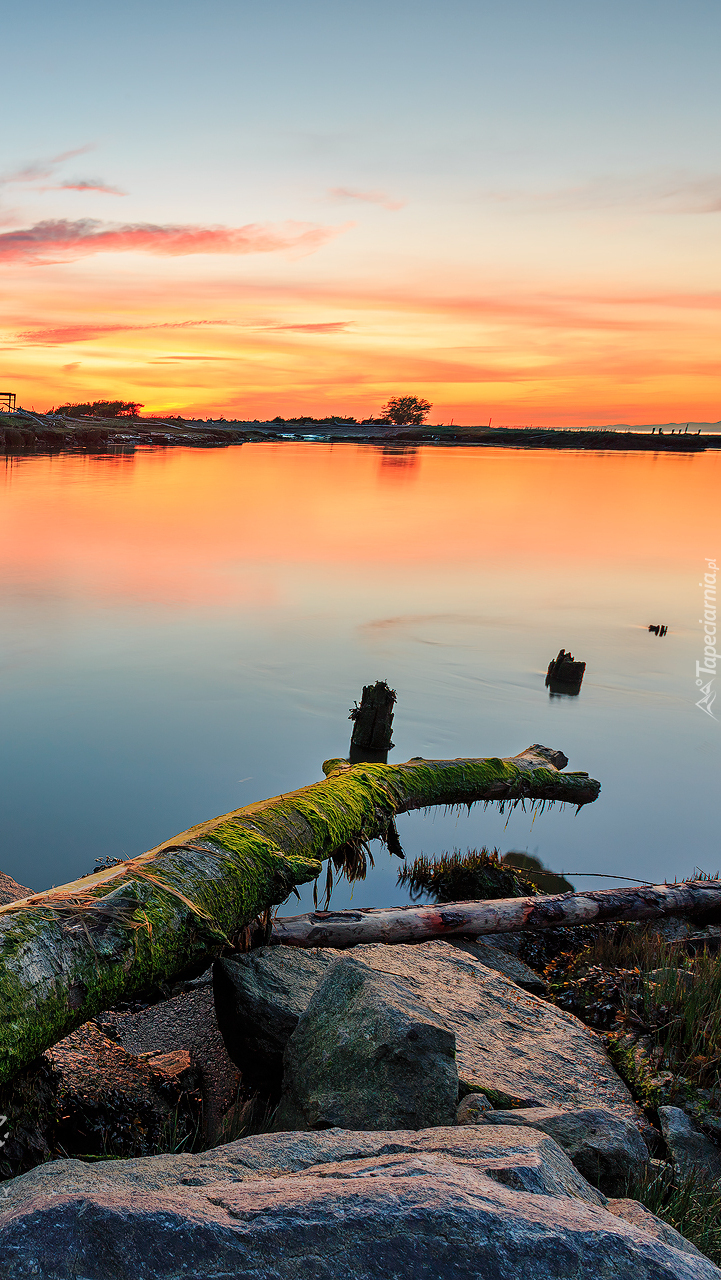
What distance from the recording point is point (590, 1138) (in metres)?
3.93

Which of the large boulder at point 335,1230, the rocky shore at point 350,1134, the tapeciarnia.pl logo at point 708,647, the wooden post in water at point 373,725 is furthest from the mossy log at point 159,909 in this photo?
the tapeciarnia.pl logo at point 708,647

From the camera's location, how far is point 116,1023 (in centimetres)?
578

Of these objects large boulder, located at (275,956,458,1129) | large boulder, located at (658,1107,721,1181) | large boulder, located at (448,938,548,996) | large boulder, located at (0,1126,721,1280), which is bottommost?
large boulder, located at (448,938,548,996)

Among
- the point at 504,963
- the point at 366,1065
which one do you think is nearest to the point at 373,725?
the point at 504,963

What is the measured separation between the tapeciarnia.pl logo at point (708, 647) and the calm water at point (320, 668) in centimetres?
30

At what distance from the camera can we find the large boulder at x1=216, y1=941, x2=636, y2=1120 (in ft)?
15.3

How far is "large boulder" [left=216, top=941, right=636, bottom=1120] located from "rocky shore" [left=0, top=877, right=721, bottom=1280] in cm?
2

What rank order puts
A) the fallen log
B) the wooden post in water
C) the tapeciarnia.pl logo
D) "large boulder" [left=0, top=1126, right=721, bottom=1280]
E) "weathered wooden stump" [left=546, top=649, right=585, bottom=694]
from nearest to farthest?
"large boulder" [left=0, top=1126, right=721, bottom=1280] < the fallen log < the wooden post in water < "weathered wooden stump" [left=546, top=649, right=585, bottom=694] < the tapeciarnia.pl logo

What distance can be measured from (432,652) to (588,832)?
8.44m

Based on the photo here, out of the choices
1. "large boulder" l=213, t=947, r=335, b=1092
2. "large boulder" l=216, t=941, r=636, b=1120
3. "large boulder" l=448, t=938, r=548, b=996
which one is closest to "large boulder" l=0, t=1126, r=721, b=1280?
"large boulder" l=216, t=941, r=636, b=1120

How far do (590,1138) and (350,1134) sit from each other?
1586mm

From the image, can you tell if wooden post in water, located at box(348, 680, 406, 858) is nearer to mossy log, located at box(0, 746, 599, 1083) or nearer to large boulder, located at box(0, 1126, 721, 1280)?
mossy log, located at box(0, 746, 599, 1083)

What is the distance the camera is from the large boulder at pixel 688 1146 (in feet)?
14.0

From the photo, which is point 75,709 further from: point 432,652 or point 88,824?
point 432,652
